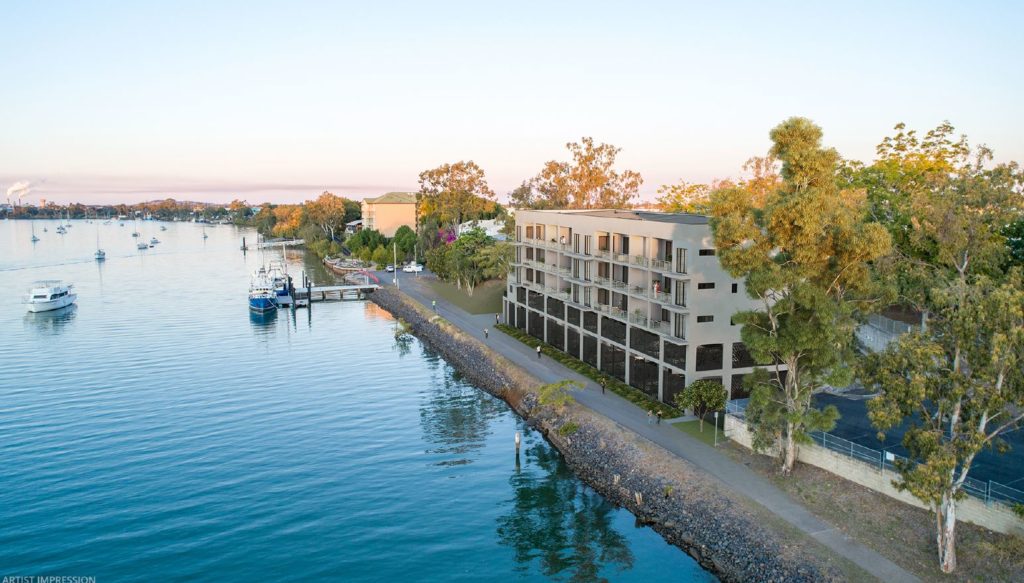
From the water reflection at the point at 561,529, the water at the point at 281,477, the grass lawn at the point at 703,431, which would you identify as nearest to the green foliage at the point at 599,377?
the grass lawn at the point at 703,431

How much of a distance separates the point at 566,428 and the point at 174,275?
424ft

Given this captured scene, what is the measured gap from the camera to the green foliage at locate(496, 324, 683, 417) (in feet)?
176

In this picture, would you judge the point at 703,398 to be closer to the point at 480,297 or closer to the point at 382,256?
the point at 480,297

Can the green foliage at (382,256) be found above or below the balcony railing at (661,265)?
below

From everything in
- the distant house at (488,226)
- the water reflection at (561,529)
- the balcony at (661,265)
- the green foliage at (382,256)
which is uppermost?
the distant house at (488,226)

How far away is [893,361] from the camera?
30594mm

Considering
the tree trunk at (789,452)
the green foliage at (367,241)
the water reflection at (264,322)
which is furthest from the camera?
the green foliage at (367,241)

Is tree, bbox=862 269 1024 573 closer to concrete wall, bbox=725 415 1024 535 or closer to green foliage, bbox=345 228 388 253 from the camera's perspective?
concrete wall, bbox=725 415 1024 535

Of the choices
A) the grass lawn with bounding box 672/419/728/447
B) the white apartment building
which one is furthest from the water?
the white apartment building

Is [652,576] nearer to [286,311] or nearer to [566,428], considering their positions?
[566,428]

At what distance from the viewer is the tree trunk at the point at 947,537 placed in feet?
97.4

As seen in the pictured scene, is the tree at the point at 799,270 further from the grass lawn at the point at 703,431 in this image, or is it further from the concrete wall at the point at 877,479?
the grass lawn at the point at 703,431

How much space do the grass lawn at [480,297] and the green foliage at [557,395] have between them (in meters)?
41.0

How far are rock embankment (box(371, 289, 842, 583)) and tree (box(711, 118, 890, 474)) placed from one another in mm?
5528
